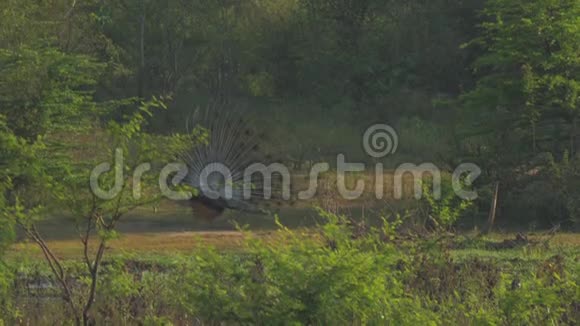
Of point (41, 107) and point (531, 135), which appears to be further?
point (531, 135)

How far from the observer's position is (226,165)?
22062 mm

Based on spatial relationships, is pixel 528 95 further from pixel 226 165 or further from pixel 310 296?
pixel 310 296

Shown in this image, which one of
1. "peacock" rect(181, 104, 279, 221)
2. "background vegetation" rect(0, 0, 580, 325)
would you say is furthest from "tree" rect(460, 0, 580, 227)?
"peacock" rect(181, 104, 279, 221)

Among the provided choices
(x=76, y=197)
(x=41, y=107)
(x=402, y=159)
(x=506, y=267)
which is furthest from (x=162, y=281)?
(x=402, y=159)

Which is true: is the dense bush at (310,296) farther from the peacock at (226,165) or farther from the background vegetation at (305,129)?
the peacock at (226,165)

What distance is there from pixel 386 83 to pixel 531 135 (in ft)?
44.6

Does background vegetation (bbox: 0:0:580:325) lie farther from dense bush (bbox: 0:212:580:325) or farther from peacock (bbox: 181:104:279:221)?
peacock (bbox: 181:104:279:221)

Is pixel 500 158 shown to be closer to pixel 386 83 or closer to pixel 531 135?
pixel 531 135

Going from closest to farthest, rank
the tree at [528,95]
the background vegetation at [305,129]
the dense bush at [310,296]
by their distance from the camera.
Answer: the dense bush at [310,296], the background vegetation at [305,129], the tree at [528,95]

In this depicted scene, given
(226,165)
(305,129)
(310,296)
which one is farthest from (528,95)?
(310,296)

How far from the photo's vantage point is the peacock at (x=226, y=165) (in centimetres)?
Result: 2061

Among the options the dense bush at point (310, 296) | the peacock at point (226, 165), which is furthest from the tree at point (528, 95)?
the dense bush at point (310, 296)

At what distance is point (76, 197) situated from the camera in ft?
26.6

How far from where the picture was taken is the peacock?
67.6 ft
